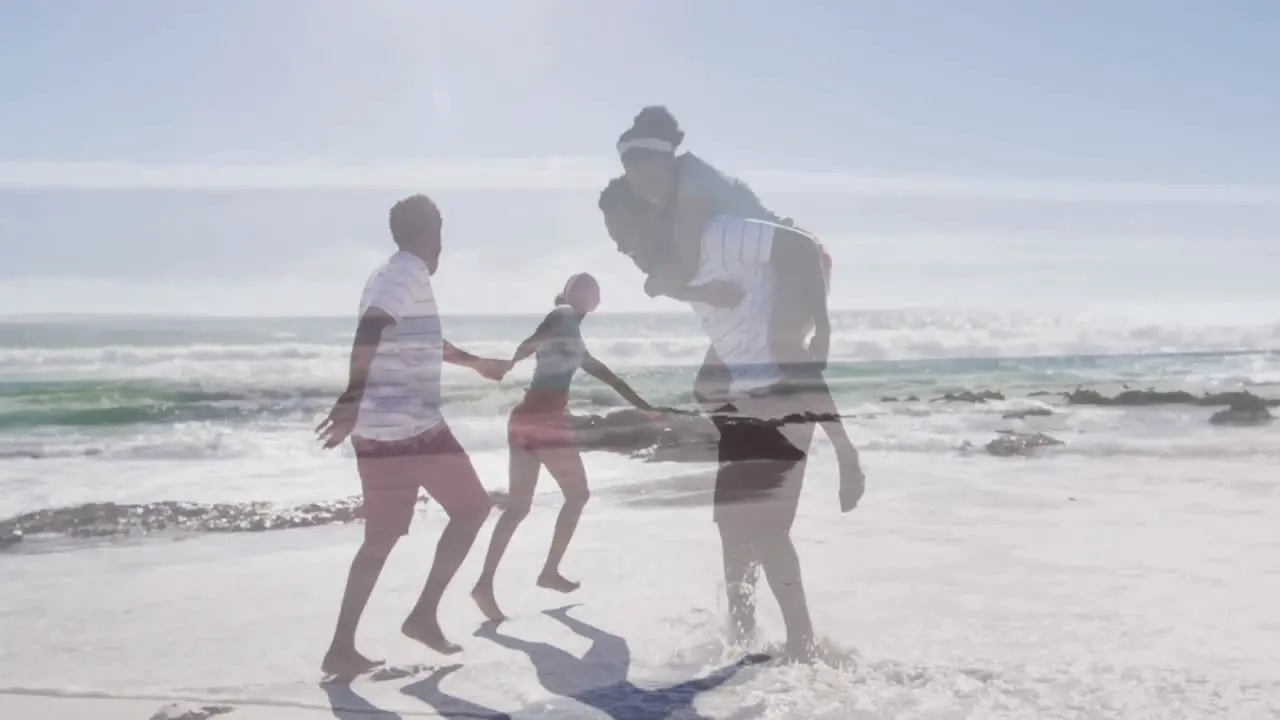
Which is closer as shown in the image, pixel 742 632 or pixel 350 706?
pixel 350 706

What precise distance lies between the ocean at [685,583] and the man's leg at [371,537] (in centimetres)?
11

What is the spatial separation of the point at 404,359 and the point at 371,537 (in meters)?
0.55

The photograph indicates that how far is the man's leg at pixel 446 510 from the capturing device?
338 cm

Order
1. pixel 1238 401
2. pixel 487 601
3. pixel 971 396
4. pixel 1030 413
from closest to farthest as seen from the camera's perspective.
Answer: pixel 487 601, pixel 1238 401, pixel 1030 413, pixel 971 396

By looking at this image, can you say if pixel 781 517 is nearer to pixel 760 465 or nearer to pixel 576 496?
pixel 760 465

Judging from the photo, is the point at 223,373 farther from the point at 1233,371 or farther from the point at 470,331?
the point at 1233,371

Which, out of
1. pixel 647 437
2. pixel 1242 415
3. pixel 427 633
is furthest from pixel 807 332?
pixel 1242 415

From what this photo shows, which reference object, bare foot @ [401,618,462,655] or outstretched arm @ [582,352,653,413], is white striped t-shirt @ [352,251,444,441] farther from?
outstretched arm @ [582,352,653,413]

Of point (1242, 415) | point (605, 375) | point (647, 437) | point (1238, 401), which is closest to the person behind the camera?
point (605, 375)

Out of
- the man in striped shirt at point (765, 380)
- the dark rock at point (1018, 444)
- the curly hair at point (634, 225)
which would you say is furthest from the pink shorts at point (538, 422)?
the dark rock at point (1018, 444)

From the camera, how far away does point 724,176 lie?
3494mm

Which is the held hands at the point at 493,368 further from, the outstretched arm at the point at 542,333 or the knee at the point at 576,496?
the knee at the point at 576,496

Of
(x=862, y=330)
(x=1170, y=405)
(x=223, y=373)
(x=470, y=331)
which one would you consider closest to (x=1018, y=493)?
(x=470, y=331)

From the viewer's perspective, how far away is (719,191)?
3.46 metres
